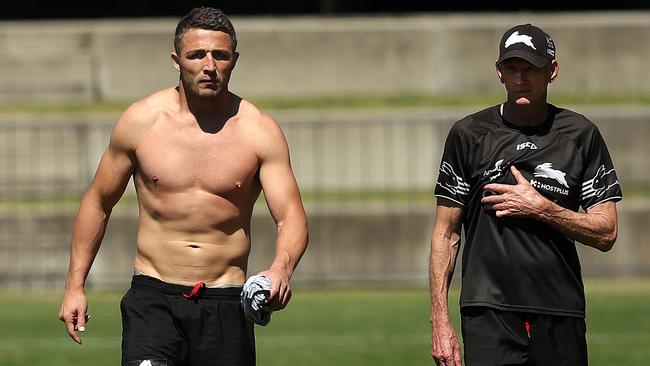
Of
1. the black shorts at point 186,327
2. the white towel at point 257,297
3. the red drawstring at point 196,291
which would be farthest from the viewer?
the red drawstring at point 196,291

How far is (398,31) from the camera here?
77.3 feet

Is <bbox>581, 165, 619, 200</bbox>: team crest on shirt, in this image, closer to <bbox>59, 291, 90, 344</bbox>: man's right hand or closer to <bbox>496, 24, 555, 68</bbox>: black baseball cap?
<bbox>496, 24, 555, 68</bbox>: black baseball cap

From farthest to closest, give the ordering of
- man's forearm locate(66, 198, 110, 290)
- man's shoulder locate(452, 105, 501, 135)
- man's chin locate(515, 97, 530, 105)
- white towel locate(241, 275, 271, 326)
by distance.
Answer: man's forearm locate(66, 198, 110, 290) < man's shoulder locate(452, 105, 501, 135) < man's chin locate(515, 97, 530, 105) < white towel locate(241, 275, 271, 326)

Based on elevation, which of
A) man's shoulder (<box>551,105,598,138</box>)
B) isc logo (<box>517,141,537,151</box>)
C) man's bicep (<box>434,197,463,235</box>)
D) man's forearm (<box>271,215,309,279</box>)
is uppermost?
man's shoulder (<box>551,105,598,138</box>)

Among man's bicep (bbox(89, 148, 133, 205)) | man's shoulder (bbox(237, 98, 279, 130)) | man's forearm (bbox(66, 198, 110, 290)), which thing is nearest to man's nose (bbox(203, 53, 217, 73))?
man's shoulder (bbox(237, 98, 279, 130))

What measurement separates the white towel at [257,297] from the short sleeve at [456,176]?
941 mm

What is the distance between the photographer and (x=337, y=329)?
1399 centimetres

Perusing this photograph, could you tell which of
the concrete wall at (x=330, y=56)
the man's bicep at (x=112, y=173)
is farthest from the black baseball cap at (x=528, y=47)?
the concrete wall at (x=330, y=56)

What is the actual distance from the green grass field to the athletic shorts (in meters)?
4.99

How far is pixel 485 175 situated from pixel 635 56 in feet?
56.8

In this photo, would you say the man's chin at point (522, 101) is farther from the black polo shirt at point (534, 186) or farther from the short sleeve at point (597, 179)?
the short sleeve at point (597, 179)

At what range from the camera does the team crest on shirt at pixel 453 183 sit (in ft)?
22.5

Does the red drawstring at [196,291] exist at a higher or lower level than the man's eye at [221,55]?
lower

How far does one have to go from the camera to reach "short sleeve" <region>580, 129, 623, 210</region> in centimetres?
681
